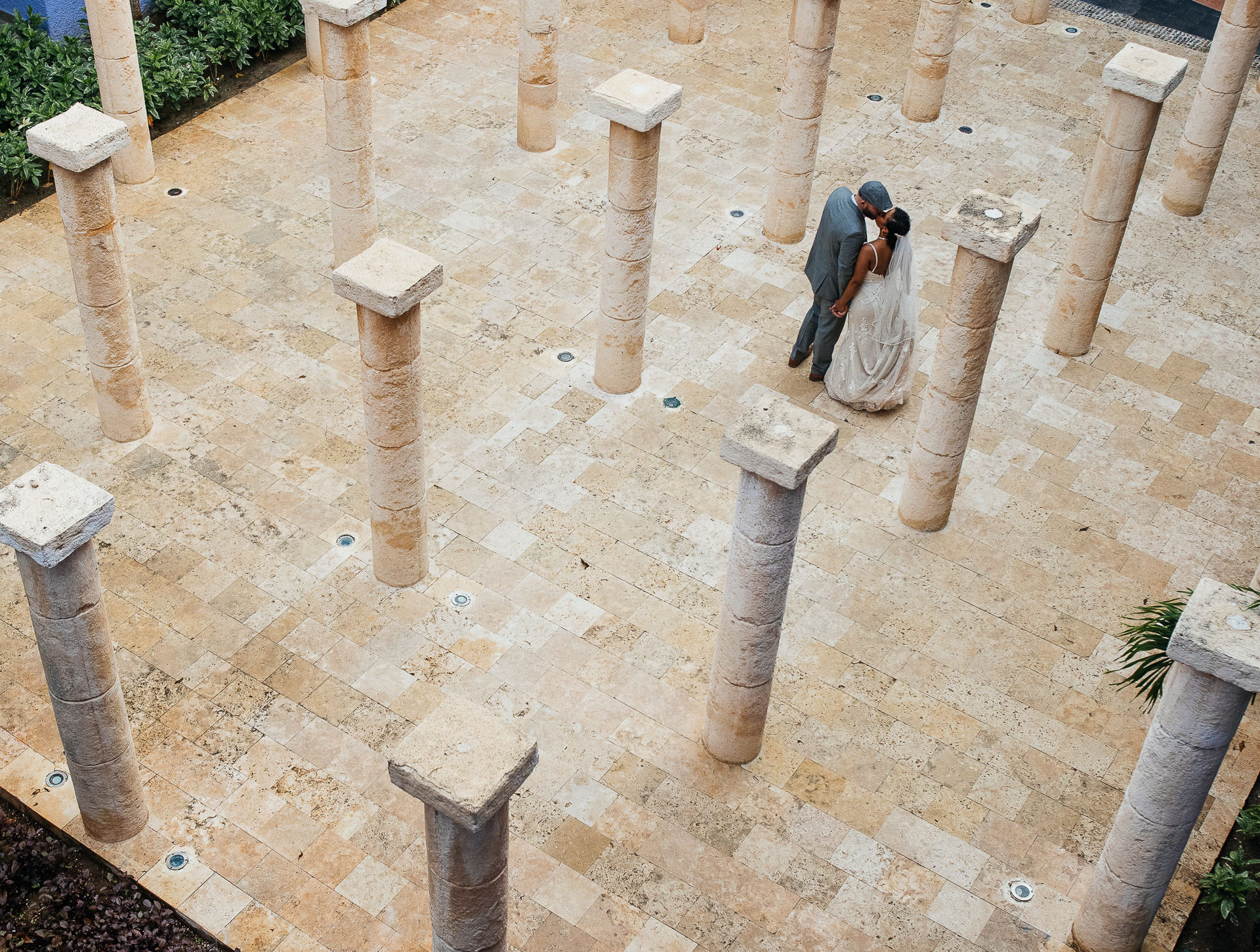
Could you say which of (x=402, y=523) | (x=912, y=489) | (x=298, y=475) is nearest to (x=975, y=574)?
(x=912, y=489)

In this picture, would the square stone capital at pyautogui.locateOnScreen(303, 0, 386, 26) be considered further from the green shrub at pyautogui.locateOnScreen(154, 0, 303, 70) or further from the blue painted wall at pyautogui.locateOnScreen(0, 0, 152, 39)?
the blue painted wall at pyautogui.locateOnScreen(0, 0, 152, 39)

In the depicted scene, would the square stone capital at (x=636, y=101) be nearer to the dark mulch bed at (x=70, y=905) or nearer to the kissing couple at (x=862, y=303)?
the kissing couple at (x=862, y=303)

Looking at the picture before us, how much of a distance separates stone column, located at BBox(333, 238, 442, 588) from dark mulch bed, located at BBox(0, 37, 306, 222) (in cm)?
559

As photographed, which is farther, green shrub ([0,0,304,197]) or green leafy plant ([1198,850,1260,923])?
green shrub ([0,0,304,197])

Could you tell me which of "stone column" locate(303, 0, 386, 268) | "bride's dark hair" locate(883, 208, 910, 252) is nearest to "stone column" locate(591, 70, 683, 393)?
"bride's dark hair" locate(883, 208, 910, 252)

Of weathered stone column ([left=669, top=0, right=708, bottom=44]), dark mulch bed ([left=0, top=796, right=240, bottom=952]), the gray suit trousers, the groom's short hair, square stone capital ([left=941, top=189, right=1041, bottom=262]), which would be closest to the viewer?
dark mulch bed ([left=0, top=796, right=240, bottom=952])

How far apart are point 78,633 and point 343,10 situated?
5738 millimetres

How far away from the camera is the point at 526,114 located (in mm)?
14023

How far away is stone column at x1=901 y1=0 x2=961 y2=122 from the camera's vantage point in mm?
14438

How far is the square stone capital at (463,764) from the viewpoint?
20.0ft

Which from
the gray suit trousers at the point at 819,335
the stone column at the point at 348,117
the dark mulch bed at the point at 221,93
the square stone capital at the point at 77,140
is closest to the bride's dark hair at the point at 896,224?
the gray suit trousers at the point at 819,335

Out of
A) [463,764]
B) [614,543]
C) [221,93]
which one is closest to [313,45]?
[221,93]

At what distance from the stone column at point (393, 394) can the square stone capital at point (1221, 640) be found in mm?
4494

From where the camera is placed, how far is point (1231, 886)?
8.33 metres
